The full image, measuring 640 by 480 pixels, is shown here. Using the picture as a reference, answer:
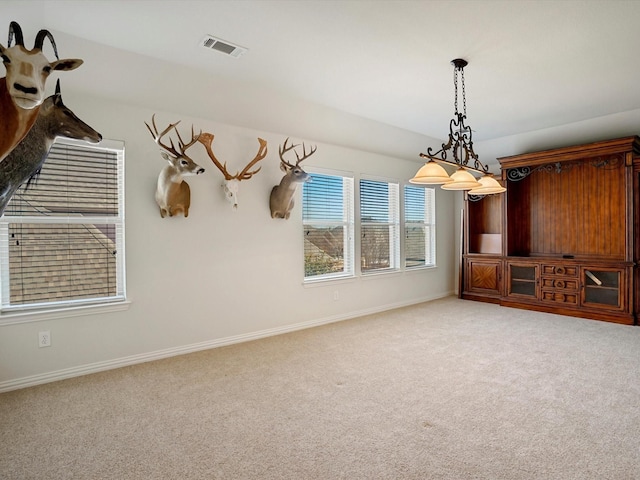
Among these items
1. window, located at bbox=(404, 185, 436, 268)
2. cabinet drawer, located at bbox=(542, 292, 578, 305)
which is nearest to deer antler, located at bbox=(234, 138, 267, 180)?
window, located at bbox=(404, 185, 436, 268)

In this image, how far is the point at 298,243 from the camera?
4832mm

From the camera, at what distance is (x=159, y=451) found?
2137mm

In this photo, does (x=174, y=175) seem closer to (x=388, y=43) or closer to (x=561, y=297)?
(x=388, y=43)

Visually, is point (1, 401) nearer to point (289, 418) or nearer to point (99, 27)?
point (289, 418)

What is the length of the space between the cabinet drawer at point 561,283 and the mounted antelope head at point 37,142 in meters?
6.08

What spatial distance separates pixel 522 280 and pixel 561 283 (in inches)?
22.4

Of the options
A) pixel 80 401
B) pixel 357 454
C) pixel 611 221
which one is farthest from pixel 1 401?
pixel 611 221

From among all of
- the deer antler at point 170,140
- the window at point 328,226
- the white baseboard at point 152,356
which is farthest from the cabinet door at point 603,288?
the deer antler at point 170,140

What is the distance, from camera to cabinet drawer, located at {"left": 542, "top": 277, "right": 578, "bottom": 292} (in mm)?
5363

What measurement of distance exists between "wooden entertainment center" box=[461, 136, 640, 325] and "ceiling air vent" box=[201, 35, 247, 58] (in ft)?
15.7

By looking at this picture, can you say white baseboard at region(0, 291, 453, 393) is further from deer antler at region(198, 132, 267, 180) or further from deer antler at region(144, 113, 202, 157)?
deer antler at region(144, 113, 202, 157)

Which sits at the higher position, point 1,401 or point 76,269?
point 76,269

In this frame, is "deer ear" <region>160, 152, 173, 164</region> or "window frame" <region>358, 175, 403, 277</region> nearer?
"deer ear" <region>160, 152, 173, 164</region>

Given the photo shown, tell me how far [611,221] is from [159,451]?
628cm
